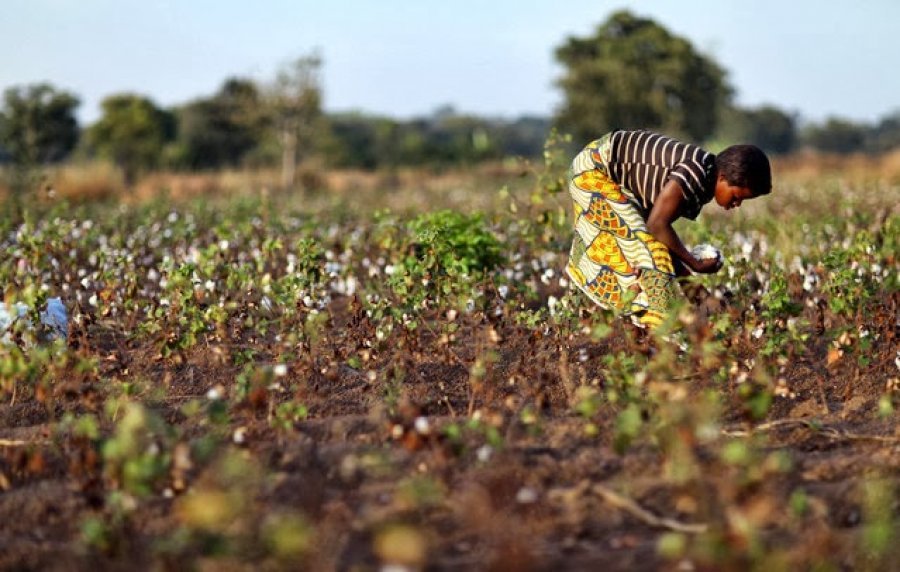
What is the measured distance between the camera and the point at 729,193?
4418mm

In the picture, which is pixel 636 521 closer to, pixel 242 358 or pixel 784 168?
pixel 242 358

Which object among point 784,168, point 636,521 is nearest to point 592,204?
point 636,521

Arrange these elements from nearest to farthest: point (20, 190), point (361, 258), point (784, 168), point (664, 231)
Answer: point (664, 231) → point (361, 258) → point (20, 190) → point (784, 168)

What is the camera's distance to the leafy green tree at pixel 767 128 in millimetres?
67750

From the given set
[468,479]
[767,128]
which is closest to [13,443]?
[468,479]

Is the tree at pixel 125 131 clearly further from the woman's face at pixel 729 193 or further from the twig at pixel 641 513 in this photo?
the twig at pixel 641 513

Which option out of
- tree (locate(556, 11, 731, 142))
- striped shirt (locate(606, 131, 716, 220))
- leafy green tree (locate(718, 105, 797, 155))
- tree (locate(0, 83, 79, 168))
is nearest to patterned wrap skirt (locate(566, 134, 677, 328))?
striped shirt (locate(606, 131, 716, 220))

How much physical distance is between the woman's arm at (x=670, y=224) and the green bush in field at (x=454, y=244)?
1.20m

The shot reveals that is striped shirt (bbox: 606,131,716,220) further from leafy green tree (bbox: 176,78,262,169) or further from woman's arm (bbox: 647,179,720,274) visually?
leafy green tree (bbox: 176,78,262,169)

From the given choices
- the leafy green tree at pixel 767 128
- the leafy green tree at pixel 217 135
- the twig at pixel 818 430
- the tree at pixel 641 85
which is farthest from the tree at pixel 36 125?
the leafy green tree at pixel 767 128

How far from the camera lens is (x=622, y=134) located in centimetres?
480

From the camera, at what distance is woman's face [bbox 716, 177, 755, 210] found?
4.39m

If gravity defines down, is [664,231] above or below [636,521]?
above

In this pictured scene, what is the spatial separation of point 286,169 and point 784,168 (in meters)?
10.7
